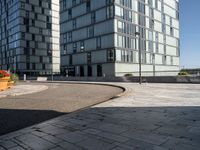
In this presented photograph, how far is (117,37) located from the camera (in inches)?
1748

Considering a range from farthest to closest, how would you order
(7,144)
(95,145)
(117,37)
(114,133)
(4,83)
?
1. (117,37)
2. (4,83)
3. (114,133)
4. (7,144)
5. (95,145)

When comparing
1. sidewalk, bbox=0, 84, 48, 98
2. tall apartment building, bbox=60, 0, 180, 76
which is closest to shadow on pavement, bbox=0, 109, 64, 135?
sidewalk, bbox=0, 84, 48, 98

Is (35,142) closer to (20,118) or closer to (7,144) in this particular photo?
(7,144)

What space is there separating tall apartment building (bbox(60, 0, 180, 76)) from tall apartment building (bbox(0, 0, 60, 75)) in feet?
58.5

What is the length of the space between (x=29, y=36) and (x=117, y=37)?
131ft

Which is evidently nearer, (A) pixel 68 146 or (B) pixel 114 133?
(A) pixel 68 146

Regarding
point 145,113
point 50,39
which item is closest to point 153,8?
point 50,39

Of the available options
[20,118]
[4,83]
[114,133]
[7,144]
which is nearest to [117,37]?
[4,83]

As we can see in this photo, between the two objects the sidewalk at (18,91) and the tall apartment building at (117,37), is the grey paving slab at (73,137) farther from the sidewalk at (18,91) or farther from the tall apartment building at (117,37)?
the tall apartment building at (117,37)

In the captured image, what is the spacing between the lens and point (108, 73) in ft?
146

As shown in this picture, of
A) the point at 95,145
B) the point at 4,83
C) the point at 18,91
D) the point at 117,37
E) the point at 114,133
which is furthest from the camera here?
the point at 117,37

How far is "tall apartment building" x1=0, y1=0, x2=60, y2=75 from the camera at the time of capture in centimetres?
6869

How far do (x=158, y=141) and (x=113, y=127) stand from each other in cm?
148

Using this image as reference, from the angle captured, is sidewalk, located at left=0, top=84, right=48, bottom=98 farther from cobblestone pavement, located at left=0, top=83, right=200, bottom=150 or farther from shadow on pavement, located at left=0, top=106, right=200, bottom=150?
cobblestone pavement, located at left=0, top=83, right=200, bottom=150
